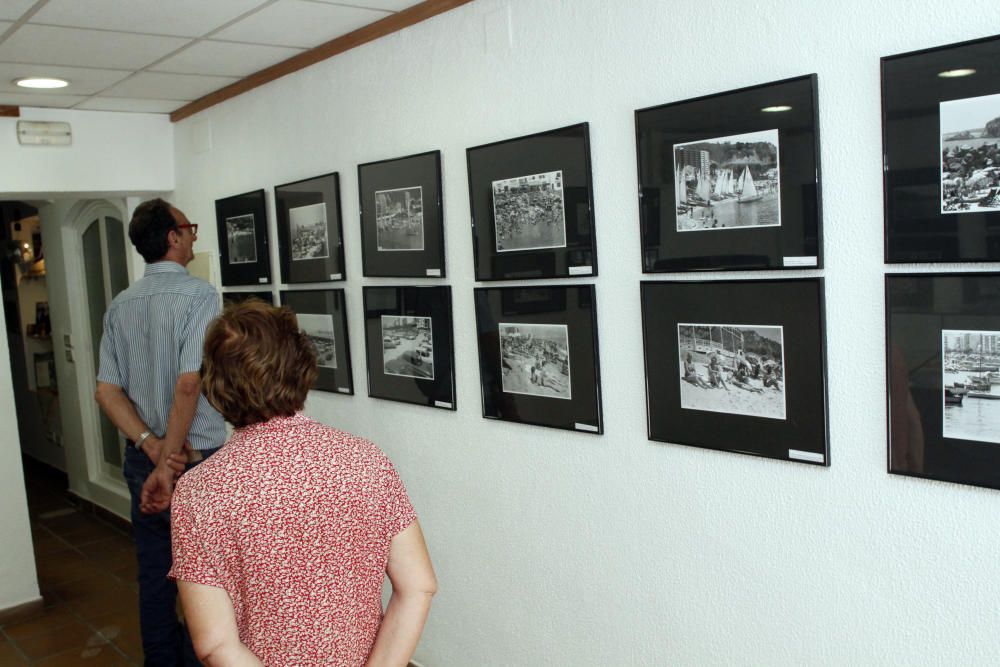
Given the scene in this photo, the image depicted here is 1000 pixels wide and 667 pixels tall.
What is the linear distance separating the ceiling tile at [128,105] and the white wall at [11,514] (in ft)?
4.50

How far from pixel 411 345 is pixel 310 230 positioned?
91 cm

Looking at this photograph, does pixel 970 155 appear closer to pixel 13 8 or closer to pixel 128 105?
pixel 13 8

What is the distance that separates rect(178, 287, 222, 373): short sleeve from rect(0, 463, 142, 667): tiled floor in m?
1.84

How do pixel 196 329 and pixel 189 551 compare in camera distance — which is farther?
pixel 196 329

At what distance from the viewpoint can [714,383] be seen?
2455 mm

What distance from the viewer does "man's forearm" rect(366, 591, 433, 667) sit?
177 centimetres

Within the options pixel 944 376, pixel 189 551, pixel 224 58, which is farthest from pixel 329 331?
pixel 944 376

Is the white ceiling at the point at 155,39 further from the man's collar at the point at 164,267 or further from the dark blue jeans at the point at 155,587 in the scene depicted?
the dark blue jeans at the point at 155,587

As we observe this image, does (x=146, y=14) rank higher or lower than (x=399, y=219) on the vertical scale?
higher

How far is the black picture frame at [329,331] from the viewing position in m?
4.05

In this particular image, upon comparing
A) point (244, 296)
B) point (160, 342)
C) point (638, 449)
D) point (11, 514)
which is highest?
point (244, 296)

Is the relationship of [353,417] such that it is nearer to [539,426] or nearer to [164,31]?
[539,426]

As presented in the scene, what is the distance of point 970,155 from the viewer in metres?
1.88

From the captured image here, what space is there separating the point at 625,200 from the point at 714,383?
615mm
